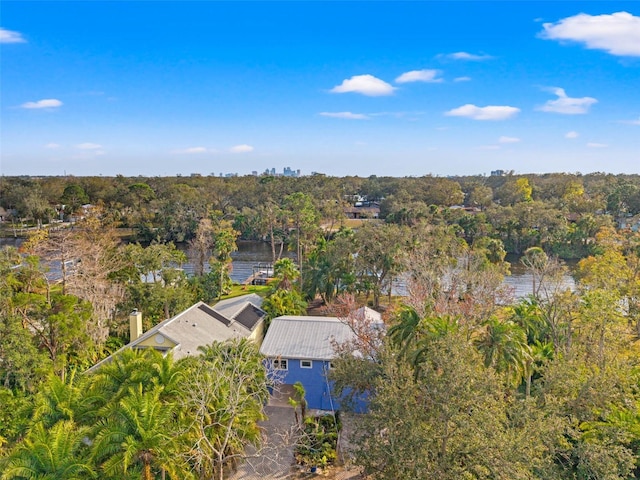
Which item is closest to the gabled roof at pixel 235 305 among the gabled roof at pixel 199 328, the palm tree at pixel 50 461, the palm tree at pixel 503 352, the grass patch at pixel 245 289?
the gabled roof at pixel 199 328

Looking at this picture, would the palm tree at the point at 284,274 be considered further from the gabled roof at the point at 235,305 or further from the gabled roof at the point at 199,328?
the gabled roof at the point at 199,328

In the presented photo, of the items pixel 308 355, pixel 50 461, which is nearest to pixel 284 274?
pixel 308 355

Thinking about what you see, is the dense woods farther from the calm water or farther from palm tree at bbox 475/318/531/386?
the calm water

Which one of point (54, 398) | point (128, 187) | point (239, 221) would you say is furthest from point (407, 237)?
point (128, 187)

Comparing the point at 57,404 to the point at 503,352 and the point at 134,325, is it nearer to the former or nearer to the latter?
the point at 134,325

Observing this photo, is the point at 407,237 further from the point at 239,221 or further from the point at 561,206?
the point at 561,206

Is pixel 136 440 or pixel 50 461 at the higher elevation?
pixel 136 440
